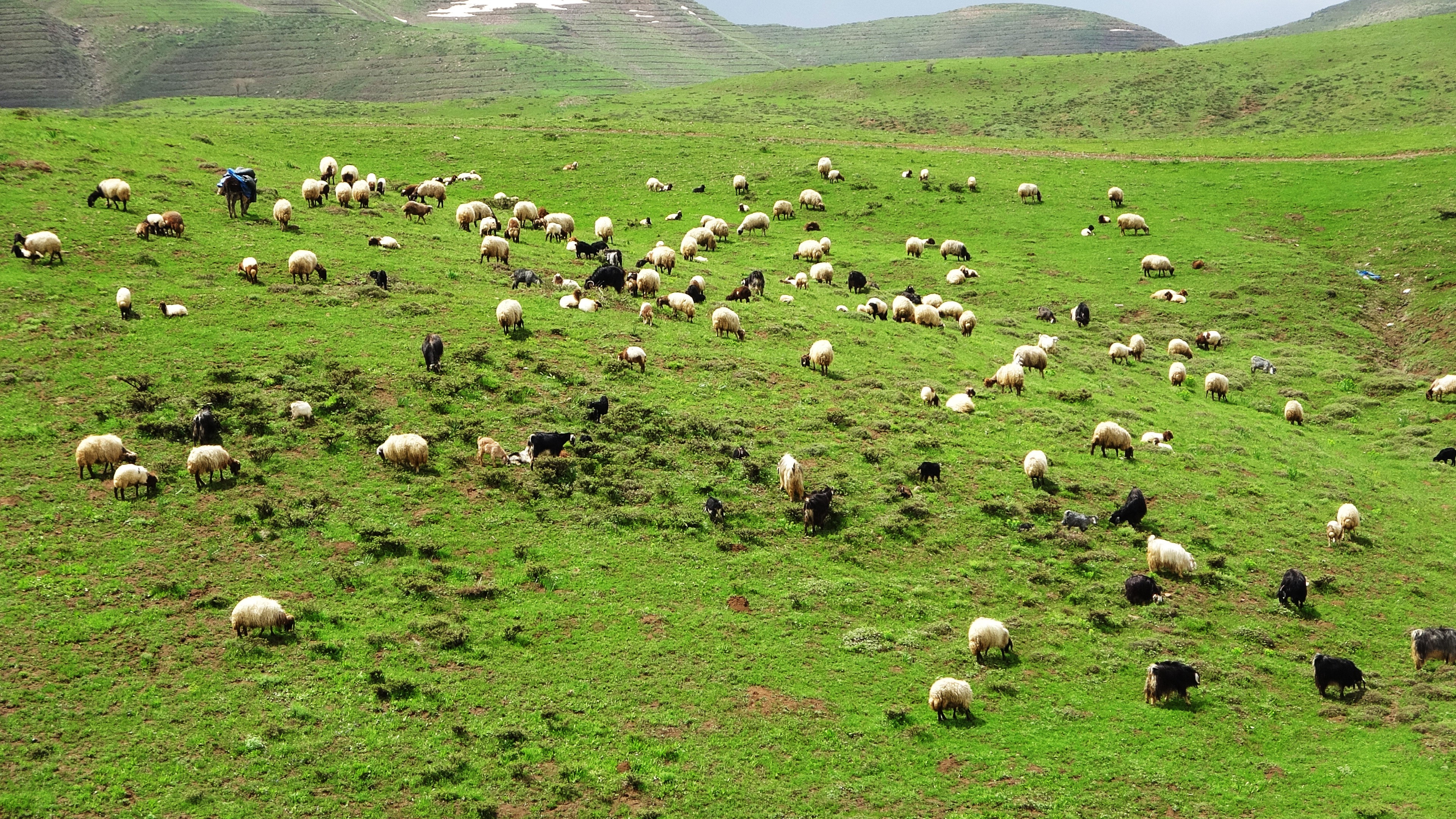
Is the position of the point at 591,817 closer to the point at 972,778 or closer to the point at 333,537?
the point at 972,778

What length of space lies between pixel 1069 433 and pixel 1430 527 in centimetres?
1027

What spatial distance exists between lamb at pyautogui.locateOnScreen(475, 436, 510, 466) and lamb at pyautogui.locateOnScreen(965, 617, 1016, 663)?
12.4 meters

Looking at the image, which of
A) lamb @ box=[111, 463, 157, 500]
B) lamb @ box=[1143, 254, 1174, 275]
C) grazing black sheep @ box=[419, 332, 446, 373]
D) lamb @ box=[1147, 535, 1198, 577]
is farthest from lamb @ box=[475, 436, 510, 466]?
lamb @ box=[1143, 254, 1174, 275]

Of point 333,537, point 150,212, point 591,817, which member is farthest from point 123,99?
point 591,817

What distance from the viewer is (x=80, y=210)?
105 ft

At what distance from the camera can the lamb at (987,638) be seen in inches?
695

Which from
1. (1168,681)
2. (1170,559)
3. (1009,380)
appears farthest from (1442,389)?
(1168,681)

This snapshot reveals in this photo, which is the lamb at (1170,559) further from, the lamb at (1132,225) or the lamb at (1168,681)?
the lamb at (1132,225)

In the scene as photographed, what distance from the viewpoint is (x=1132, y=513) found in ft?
74.6

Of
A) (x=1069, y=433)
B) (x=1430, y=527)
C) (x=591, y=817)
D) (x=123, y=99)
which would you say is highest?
(x=123, y=99)

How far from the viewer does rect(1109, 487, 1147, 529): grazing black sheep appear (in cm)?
2269

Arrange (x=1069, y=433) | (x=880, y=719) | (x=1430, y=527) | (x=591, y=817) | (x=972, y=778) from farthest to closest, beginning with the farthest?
1. (x=1069, y=433)
2. (x=1430, y=527)
3. (x=880, y=719)
4. (x=972, y=778)
5. (x=591, y=817)

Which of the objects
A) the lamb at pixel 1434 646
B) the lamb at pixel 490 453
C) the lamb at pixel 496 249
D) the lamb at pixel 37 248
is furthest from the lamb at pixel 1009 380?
the lamb at pixel 37 248

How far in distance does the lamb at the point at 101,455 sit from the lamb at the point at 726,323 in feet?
60.5
